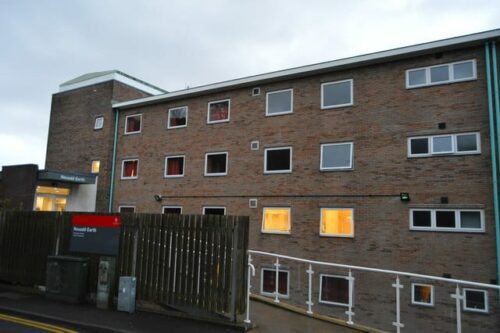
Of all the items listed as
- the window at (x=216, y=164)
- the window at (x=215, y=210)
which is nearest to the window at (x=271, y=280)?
the window at (x=215, y=210)

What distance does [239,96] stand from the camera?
58.7 feet

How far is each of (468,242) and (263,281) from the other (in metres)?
7.04

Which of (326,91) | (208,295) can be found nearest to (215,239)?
(208,295)

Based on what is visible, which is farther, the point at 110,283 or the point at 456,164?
the point at 456,164

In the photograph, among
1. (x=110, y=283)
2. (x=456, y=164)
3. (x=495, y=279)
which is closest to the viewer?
(x=110, y=283)

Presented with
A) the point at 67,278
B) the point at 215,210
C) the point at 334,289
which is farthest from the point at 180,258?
the point at 215,210

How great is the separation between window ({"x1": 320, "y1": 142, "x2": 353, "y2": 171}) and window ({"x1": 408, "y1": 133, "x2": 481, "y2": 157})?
207 cm

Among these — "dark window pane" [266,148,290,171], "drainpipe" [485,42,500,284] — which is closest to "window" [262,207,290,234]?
"dark window pane" [266,148,290,171]

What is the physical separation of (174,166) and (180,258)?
11874 mm

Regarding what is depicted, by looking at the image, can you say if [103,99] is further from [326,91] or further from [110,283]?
[110,283]

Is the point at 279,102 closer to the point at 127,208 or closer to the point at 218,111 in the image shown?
the point at 218,111

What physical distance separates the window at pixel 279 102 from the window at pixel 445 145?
4860 mm

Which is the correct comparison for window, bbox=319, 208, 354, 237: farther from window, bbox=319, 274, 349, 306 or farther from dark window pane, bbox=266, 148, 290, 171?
dark window pane, bbox=266, 148, 290, 171

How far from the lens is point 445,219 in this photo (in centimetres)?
1280
